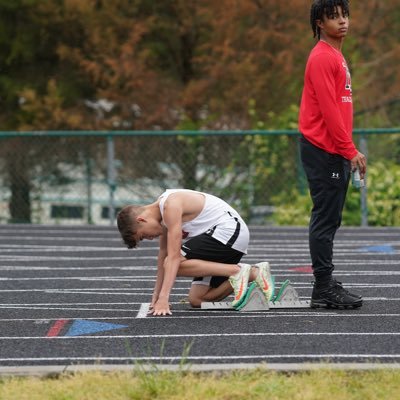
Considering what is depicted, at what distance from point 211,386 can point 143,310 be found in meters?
3.00

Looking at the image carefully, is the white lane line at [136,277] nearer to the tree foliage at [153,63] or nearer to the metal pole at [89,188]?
the metal pole at [89,188]

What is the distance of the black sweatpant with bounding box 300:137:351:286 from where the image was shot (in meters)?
7.96

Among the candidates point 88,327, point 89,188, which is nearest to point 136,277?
point 88,327

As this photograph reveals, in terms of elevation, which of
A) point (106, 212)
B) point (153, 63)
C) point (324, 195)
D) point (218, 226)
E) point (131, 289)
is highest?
point (324, 195)

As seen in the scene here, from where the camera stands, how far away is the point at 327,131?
7918mm

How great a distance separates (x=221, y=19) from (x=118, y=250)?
815 cm

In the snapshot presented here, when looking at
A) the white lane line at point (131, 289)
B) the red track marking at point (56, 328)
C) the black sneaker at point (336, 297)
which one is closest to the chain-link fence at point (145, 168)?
the white lane line at point (131, 289)

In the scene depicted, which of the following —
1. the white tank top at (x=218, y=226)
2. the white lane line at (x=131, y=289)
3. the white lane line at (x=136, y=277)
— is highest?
the white tank top at (x=218, y=226)

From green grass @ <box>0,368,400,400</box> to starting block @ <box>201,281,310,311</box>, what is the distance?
246cm

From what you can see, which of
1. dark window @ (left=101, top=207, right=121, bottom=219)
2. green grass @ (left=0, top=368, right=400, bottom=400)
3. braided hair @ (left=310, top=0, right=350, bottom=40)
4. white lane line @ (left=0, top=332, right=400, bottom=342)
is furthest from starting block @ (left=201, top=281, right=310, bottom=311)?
dark window @ (left=101, top=207, right=121, bottom=219)

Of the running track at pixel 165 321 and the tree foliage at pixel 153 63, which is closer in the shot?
the running track at pixel 165 321

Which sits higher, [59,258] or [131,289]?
[131,289]

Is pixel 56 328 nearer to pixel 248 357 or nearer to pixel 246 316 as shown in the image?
pixel 246 316

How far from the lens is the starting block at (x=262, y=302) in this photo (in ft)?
27.1
